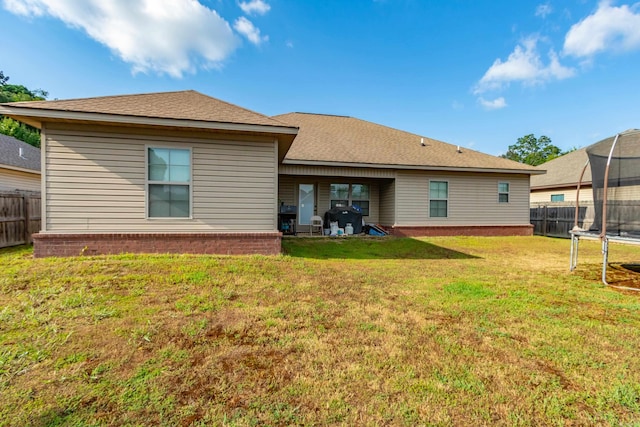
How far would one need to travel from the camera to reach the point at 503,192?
39.3ft

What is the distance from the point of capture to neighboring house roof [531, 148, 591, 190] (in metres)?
16.6

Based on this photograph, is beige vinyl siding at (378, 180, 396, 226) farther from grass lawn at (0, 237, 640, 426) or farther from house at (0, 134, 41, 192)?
house at (0, 134, 41, 192)

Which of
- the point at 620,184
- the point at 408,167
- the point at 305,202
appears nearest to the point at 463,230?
the point at 408,167

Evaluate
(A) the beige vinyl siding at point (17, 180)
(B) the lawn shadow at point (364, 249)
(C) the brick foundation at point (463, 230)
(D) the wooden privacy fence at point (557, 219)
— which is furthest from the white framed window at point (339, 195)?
(A) the beige vinyl siding at point (17, 180)

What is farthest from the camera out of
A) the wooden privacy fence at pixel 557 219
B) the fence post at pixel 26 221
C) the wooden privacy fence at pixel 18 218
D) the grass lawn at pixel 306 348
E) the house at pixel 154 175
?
the wooden privacy fence at pixel 557 219

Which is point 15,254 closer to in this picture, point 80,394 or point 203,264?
point 203,264

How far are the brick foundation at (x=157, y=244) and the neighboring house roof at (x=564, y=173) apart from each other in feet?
57.8

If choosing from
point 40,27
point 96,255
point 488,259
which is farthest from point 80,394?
point 40,27

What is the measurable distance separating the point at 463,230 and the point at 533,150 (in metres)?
50.7

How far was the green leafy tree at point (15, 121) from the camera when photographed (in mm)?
24164

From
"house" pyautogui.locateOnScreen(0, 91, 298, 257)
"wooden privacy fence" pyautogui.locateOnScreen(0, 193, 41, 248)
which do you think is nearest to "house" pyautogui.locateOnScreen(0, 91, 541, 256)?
"house" pyautogui.locateOnScreen(0, 91, 298, 257)

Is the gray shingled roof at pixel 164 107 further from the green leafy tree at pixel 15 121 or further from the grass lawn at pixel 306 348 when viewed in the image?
the green leafy tree at pixel 15 121

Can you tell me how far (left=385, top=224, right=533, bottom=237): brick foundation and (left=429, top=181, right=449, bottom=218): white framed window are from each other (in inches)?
22.8

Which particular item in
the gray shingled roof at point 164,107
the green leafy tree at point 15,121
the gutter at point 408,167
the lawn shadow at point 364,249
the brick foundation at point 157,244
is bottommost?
the lawn shadow at point 364,249
